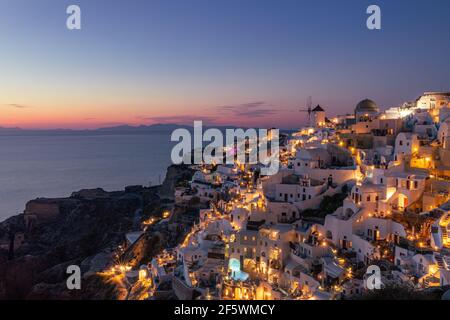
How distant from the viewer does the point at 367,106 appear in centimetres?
3925

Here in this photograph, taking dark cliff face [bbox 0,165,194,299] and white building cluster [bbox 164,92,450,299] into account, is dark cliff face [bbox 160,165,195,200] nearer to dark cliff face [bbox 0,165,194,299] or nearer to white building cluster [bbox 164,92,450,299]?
dark cliff face [bbox 0,165,194,299]

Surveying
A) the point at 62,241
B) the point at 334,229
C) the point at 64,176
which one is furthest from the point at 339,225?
the point at 64,176

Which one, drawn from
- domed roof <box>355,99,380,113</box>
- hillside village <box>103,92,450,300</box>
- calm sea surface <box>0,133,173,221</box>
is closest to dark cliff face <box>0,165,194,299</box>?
hillside village <box>103,92,450,300</box>

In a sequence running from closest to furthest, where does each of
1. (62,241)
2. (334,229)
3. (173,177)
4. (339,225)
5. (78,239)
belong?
(339,225) → (334,229) → (78,239) → (62,241) → (173,177)

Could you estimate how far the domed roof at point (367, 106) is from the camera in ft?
128

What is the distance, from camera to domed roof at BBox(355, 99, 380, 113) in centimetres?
3891

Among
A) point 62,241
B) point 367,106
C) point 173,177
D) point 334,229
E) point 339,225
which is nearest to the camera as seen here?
point 339,225

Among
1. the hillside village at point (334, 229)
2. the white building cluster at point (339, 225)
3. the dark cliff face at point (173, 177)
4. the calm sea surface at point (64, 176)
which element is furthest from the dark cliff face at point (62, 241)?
the calm sea surface at point (64, 176)

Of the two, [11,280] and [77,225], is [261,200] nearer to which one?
[11,280]

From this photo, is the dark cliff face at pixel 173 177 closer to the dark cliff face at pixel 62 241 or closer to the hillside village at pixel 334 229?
the dark cliff face at pixel 62 241

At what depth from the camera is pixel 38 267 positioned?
41.7m

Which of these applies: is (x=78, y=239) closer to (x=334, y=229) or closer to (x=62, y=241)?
(x=62, y=241)
